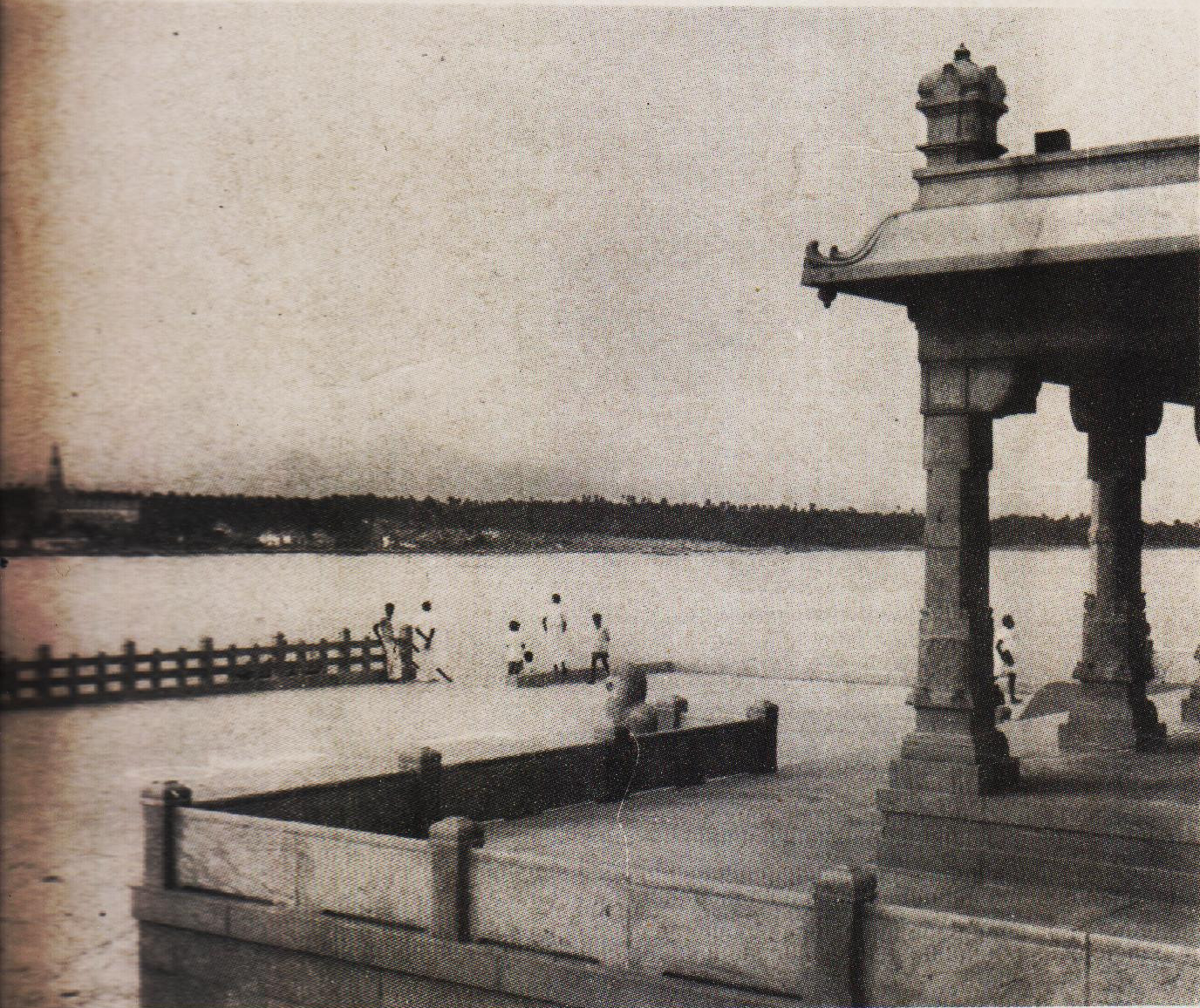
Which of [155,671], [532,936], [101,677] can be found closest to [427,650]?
[155,671]

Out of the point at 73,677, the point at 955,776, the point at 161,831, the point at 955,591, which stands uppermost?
the point at 955,591

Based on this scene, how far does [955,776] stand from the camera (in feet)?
33.1

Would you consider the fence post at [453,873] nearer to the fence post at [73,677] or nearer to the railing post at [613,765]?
the railing post at [613,765]

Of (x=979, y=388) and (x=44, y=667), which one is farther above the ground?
(x=979, y=388)

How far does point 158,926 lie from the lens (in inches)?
410

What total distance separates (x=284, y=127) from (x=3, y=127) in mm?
6016

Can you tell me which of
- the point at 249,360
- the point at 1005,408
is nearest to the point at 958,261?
the point at 1005,408

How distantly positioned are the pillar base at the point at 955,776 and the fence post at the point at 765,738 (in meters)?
6.07

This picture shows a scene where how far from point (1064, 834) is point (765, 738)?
716 centimetres

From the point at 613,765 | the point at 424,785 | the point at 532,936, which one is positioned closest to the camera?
the point at 532,936

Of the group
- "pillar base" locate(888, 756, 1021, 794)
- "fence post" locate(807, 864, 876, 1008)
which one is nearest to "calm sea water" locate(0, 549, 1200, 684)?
"fence post" locate(807, 864, 876, 1008)

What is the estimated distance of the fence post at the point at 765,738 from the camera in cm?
1648

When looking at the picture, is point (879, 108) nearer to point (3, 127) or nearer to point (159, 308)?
point (159, 308)

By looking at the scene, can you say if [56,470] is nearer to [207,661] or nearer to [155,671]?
[155,671]
